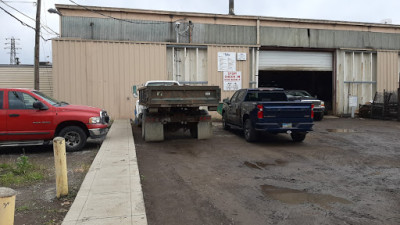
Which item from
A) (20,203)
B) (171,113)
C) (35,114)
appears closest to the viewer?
(20,203)

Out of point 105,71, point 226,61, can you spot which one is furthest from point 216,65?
point 105,71

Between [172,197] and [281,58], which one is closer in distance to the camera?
[172,197]

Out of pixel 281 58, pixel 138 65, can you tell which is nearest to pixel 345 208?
pixel 138 65

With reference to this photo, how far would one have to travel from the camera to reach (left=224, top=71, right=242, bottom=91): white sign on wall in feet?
62.4

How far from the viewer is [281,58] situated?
20.7 m

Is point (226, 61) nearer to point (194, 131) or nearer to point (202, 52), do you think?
point (202, 52)

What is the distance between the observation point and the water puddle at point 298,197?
4895mm

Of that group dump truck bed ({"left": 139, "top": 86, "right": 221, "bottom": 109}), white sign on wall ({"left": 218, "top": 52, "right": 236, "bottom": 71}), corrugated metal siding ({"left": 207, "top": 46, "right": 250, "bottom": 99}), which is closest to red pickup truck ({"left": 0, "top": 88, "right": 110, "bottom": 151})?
dump truck bed ({"left": 139, "top": 86, "right": 221, "bottom": 109})

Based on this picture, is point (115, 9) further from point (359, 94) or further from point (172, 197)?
point (359, 94)

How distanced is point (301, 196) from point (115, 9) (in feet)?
49.4

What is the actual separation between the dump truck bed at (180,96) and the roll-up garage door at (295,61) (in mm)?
10795

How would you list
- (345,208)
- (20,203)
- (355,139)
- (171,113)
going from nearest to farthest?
(345,208) < (20,203) < (171,113) < (355,139)

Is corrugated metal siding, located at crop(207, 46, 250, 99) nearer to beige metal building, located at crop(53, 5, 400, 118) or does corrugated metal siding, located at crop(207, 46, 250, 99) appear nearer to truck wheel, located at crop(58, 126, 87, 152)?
beige metal building, located at crop(53, 5, 400, 118)

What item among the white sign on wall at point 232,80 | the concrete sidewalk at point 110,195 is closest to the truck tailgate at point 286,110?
the concrete sidewalk at point 110,195
